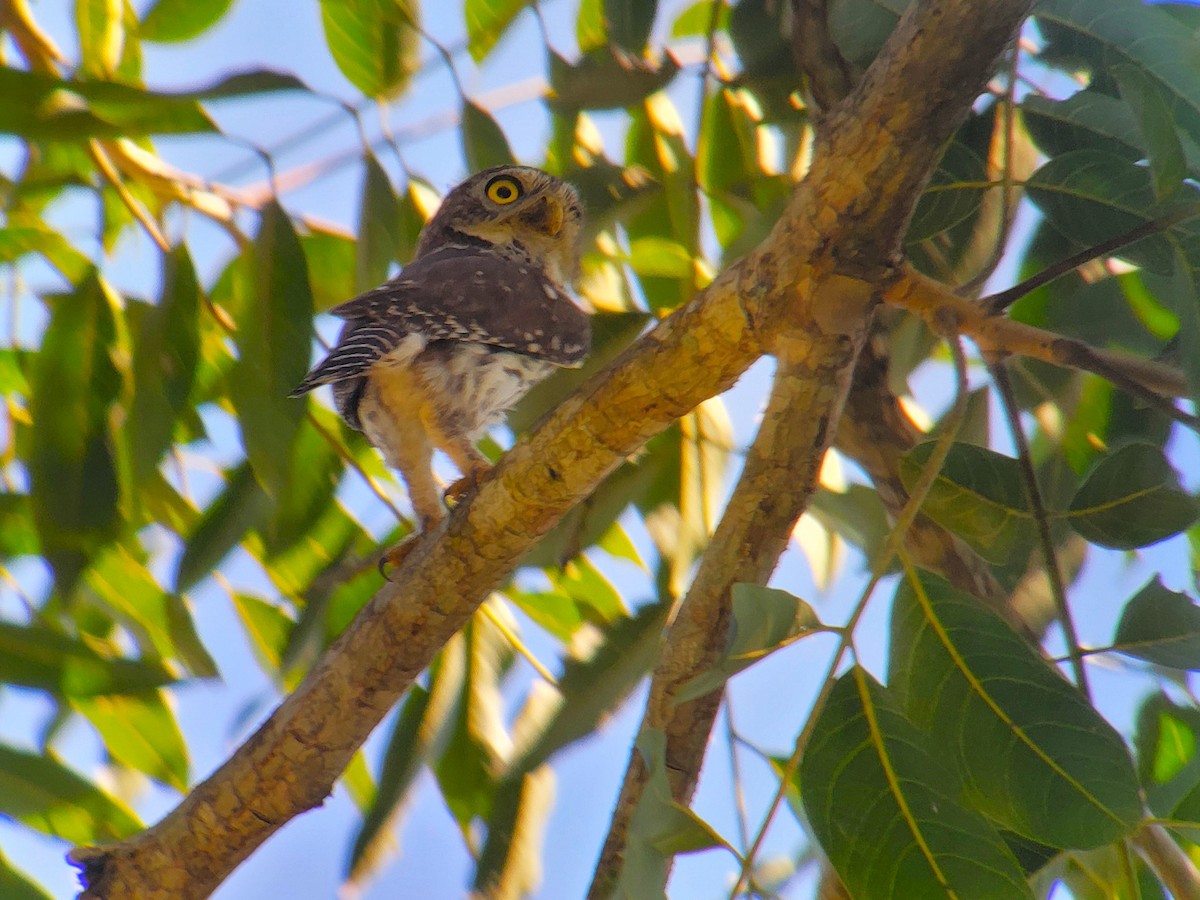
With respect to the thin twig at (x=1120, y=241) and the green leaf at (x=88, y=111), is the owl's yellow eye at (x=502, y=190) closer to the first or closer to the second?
the green leaf at (x=88, y=111)

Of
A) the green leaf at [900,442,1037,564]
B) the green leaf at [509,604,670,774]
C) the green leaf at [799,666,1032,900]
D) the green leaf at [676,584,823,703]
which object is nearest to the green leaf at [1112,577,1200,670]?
the green leaf at [900,442,1037,564]

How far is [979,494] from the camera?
1596mm

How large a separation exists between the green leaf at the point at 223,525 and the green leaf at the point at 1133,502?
164 centimetres

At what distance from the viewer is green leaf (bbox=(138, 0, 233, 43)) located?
259 cm

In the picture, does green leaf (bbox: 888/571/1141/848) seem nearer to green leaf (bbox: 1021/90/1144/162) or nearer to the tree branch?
the tree branch

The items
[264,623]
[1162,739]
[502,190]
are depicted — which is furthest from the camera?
[502,190]

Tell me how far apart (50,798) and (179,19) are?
1626 millimetres

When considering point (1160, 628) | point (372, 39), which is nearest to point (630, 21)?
point (372, 39)

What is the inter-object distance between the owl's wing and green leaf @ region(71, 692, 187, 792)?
1022 millimetres

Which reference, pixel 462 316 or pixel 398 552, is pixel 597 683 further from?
pixel 462 316

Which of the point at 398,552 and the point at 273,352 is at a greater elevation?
the point at 273,352

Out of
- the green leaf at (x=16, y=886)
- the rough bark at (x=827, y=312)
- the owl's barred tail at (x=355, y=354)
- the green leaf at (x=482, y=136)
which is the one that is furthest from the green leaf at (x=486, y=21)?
the green leaf at (x=16, y=886)

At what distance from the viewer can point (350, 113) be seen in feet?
8.11

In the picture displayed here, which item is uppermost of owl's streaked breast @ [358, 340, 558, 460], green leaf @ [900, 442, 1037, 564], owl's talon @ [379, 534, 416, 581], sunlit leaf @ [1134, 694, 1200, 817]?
owl's streaked breast @ [358, 340, 558, 460]
